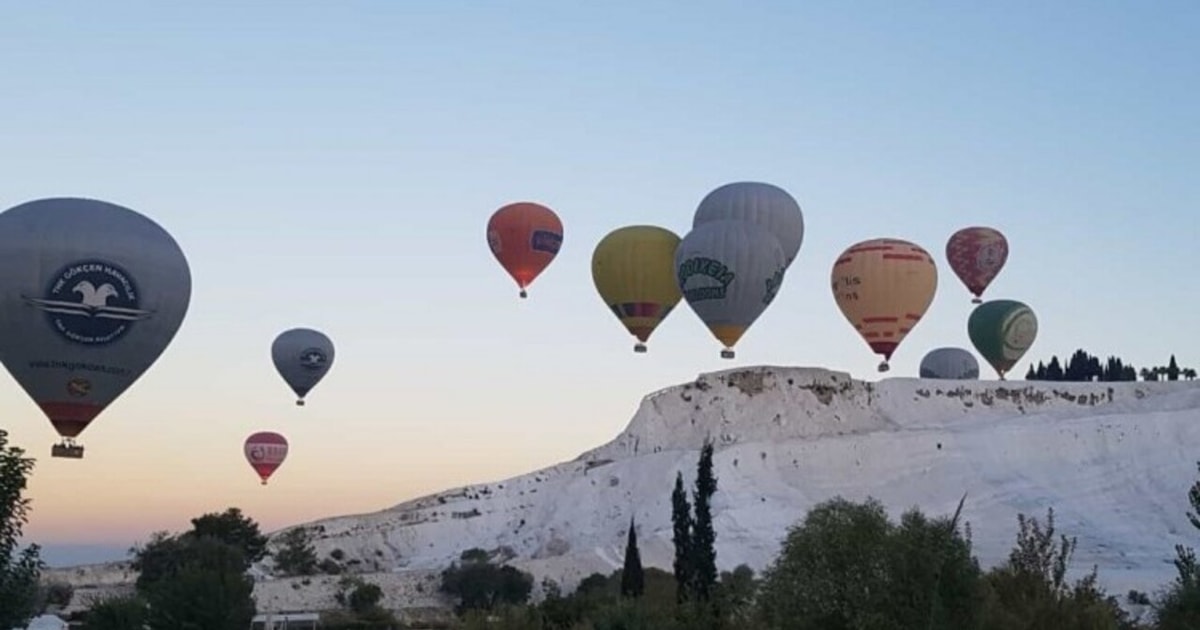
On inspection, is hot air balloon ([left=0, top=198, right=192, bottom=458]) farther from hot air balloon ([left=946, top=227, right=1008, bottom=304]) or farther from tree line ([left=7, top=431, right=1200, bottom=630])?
hot air balloon ([left=946, top=227, right=1008, bottom=304])

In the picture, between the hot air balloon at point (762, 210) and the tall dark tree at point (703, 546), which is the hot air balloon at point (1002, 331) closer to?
the hot air balloon at point (762, 210)

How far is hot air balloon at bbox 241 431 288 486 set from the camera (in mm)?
58219

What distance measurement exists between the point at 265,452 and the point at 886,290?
25661 millimetres

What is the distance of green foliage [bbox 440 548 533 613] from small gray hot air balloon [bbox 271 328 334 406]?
43.8 feet

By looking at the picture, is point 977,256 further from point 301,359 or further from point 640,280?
point 301,359

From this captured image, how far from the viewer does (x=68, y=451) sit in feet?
86.4

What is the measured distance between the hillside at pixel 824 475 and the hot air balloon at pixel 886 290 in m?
22.5

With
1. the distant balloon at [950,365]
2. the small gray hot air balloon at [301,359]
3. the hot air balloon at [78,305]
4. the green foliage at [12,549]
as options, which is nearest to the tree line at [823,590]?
the green foliage at [12,549]

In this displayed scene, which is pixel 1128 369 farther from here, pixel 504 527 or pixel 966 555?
pixel 966 555

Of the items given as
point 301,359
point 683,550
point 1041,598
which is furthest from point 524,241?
point 1041,598

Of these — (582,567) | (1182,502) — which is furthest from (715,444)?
(1182,502)

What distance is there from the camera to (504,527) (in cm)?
9131

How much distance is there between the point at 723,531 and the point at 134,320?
173ft

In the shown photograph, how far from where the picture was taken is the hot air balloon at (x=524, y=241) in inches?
1804
